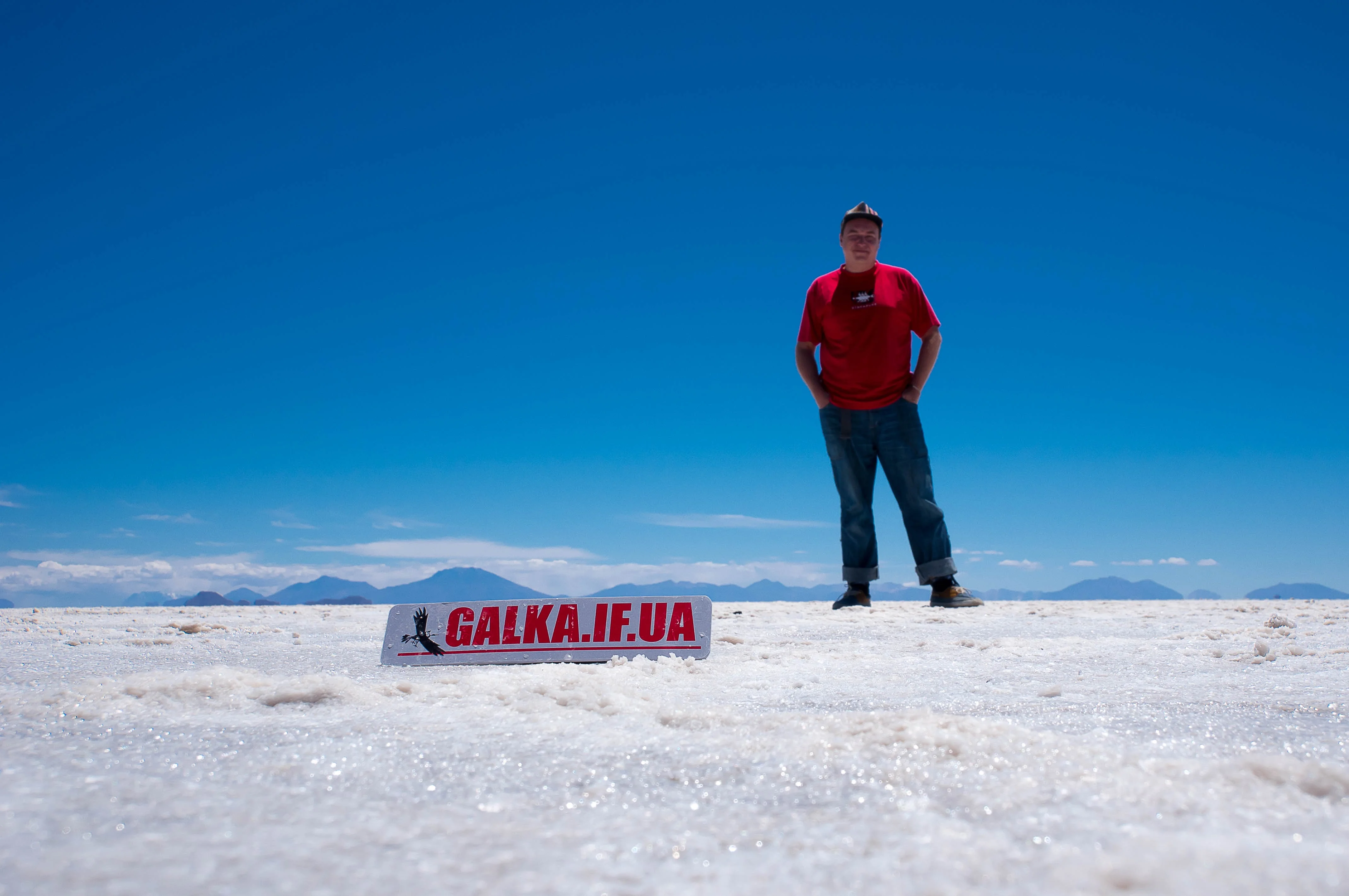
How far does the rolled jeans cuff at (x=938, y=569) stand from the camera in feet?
12.4

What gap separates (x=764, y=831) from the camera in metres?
0.63

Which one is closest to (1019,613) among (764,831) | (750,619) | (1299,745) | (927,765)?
(750,619)

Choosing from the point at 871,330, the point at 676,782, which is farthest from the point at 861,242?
the point at 676,782

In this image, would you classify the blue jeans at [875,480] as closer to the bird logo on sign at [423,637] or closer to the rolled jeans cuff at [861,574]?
the rolled jeans cuff at [861,574]

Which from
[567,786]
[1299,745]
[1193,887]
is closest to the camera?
[1193,887]

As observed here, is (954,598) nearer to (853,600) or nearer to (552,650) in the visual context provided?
(853,600)

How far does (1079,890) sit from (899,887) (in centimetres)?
12

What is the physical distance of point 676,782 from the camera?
77cm

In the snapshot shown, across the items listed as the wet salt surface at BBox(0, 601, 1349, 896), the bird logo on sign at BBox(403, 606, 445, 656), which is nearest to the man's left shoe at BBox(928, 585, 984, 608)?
the wet salt surface at BBox(0, 601, 1349, 896)

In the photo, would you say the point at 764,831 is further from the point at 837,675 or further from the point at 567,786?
the point at 837,675

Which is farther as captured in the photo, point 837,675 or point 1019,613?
point 1019,613

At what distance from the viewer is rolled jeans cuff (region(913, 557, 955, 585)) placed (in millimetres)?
3779

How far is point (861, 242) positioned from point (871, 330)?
18.2 inches

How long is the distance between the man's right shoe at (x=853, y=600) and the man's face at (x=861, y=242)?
5.61ft
